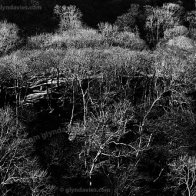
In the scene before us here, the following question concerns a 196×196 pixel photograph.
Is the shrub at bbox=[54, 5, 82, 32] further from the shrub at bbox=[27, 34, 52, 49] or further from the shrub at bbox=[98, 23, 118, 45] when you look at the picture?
the shrub at bbox=[98, 23, 118, 45]

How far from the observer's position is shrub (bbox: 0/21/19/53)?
252 ft

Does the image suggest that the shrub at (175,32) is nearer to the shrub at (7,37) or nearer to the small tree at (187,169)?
the shrub at (7,37)

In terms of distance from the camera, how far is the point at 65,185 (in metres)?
57.7

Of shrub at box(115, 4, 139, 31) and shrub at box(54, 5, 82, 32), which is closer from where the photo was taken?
shrub at box(54, 5, 82, 32)

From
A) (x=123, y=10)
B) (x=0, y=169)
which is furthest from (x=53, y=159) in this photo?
(x=123, y=10)

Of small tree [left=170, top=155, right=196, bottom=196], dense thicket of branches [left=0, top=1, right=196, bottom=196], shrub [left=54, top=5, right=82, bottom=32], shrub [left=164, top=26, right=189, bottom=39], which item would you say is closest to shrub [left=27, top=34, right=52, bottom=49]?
dense thicket of branches [left=0, top=1, right=196, bottom=196]

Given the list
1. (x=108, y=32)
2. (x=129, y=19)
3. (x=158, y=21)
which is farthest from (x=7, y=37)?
(x=158, y=21)

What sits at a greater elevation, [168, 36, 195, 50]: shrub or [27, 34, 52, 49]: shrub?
[27, 34, 52, 49]: shrub

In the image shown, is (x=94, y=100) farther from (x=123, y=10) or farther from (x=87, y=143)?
(x=123, y=10)

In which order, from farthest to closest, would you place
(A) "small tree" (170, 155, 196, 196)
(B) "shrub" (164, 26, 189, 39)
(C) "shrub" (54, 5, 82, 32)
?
(B) "shrub" (164, 26, 189, 39) → (C) "shrub" (54, 5, 82, 32) → (A) "small tree" (170, 155, 196, 196)

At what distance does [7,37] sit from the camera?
7900 cm

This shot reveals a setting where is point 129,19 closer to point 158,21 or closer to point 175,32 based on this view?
point 158,21

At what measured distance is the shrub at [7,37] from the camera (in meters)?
76.7

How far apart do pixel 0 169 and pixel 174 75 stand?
110 ft
